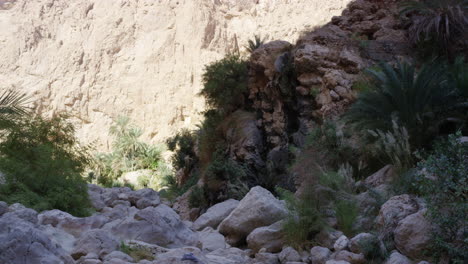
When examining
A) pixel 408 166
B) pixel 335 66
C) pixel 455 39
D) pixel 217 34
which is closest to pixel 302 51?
pixel 335 66

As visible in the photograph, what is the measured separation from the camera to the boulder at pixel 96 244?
5227mm

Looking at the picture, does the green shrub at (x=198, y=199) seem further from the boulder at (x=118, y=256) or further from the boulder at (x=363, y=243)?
the boulder at (x=118, y=256)

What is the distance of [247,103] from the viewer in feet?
59.1

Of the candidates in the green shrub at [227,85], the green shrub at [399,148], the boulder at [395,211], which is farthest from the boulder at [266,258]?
the green shrub at [227,85]

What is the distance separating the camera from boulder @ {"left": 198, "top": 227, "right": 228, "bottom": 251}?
24.7 ft

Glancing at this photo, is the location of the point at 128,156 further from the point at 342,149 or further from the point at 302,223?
the point at 302,223

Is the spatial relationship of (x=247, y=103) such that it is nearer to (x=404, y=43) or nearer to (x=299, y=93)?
(x=299, y=93)

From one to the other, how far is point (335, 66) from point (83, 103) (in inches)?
956

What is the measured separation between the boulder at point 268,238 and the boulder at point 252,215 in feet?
1.85

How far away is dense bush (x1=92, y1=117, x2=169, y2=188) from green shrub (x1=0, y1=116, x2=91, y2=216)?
56.2 feet

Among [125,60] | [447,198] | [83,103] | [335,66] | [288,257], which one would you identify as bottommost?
[288,257]

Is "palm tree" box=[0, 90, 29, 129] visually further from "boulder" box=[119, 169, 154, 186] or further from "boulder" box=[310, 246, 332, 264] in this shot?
"boulder" box=[119, 169, 154, 186]

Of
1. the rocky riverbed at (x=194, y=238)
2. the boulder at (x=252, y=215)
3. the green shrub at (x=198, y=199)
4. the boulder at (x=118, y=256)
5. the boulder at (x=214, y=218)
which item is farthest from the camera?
the green shrub at (x=198, y=199)

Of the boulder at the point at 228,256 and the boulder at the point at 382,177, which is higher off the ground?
the boulder at the point at 382,177
